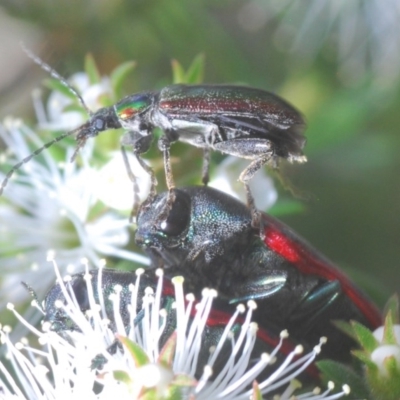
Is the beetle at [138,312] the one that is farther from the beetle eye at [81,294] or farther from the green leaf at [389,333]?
the green leaf at [389,333]

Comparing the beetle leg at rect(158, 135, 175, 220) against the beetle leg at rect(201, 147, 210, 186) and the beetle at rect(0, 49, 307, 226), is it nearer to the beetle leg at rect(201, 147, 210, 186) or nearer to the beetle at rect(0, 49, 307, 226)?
the beetle at rect(0, 49, 307, 226)

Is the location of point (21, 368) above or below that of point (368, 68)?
below

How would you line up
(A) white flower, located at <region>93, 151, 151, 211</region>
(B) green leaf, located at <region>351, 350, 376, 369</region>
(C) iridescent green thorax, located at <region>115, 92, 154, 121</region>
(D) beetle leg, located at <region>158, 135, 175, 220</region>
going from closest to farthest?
1. (B) green leaf, located at <region>351, 350, 376, 369</region>
2. (D) beetle leg, located at <region>158, 135, 175, 220</region>
3. (C) iridescent green thorax, located at <region>115, 92, 154, 121</region>
4. (A) white flower, located at <region>93, 151, 151, 211</region>

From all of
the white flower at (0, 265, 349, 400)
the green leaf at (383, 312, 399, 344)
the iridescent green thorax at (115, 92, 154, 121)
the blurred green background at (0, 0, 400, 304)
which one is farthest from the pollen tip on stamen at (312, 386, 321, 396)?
the blurred green background at (0, 0, 400, 304)

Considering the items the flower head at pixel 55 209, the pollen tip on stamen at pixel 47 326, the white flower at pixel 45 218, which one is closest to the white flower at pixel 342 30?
the flower head at pixel 55 209

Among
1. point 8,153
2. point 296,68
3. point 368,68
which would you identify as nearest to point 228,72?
point 296,68

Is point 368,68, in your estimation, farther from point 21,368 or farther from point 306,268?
point 21,368

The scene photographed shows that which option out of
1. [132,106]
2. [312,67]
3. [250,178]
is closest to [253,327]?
[250,178]
